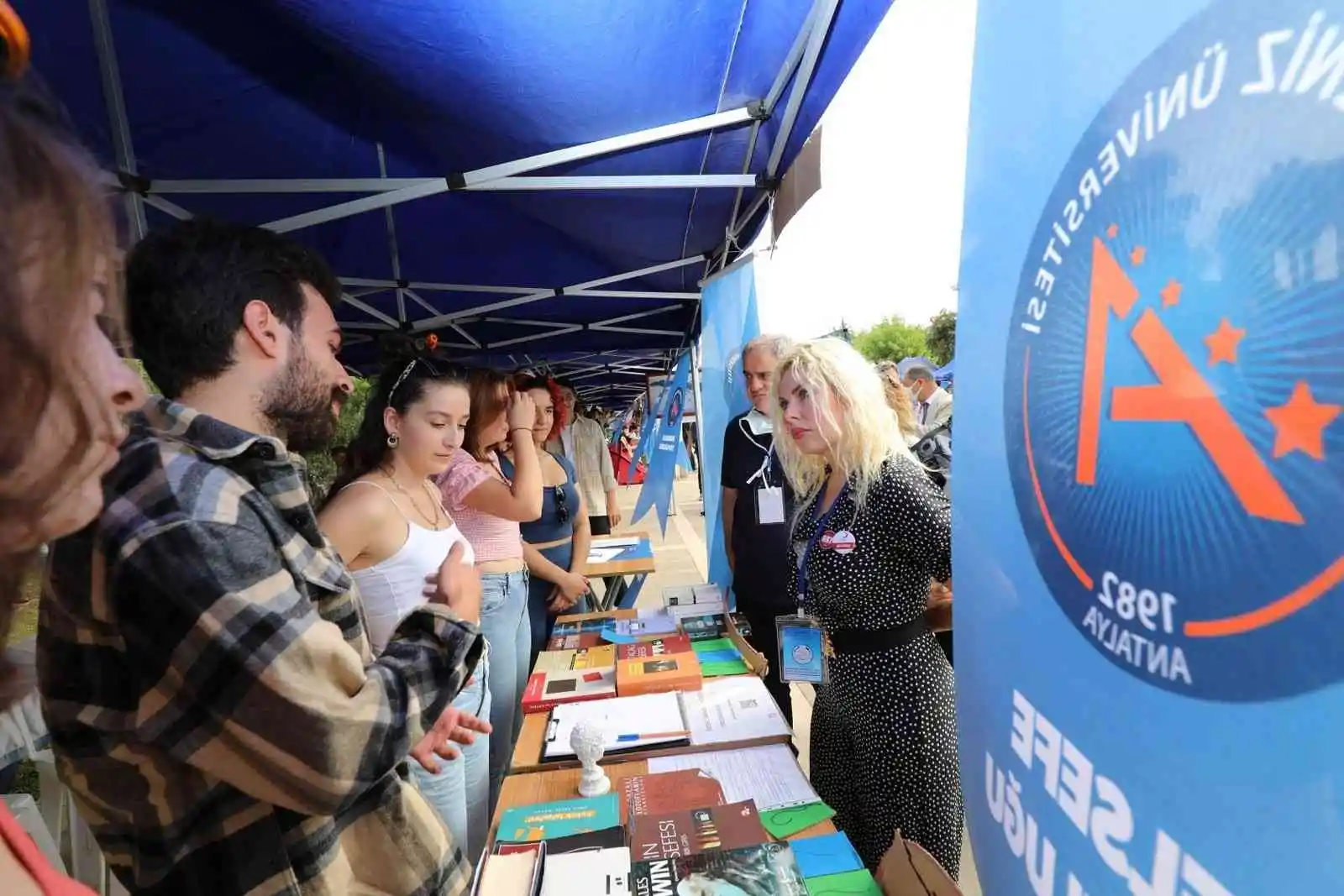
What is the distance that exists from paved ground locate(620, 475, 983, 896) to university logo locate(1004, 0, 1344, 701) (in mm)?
1921

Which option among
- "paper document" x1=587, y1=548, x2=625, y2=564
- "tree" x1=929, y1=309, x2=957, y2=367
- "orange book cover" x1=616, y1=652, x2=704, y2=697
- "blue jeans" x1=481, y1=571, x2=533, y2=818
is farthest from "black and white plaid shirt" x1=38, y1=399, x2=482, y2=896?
"tree" x1=929, y1=309, x2=957, y2=367

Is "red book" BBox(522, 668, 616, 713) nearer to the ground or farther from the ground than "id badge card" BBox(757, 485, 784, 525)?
nearer to the ground

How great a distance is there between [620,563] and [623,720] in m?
1.88

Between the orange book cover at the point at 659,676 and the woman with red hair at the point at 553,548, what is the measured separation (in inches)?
38.6

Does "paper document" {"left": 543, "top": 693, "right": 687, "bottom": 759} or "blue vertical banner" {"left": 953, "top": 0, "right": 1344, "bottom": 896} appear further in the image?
"paper document" {"left": 543, "top": 693, "right": 687, "bottom": 759}

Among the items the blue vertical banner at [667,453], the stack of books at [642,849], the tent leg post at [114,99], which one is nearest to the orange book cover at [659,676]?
the stack of books at [642,849]

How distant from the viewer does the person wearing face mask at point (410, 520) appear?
1454mm

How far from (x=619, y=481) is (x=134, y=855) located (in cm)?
1184

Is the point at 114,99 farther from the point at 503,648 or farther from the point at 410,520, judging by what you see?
the point at 503,648

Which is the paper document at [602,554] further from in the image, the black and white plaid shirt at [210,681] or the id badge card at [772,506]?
the black and white plaid shirt at [210,681]

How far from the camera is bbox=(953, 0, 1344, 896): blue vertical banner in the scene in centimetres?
30

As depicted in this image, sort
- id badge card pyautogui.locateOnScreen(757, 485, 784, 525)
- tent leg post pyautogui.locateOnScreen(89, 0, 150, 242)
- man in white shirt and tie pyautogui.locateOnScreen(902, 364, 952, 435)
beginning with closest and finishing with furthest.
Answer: tent leg post pyautogui.locateOnScreen(89, 0, 150, 242) < id badge card pyautogui.locateOnScreen(757, 485, 784, 525) < man in white shirt and tie pyautogui.locateOnScreen(902, 364, 952, 435)

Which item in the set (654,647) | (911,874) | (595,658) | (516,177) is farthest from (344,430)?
(911,874)

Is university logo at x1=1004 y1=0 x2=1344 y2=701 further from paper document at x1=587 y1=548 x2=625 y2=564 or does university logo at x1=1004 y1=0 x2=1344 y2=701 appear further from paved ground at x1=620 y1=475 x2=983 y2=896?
paper document at x1=587 y1=548 x2=625 y2=564
